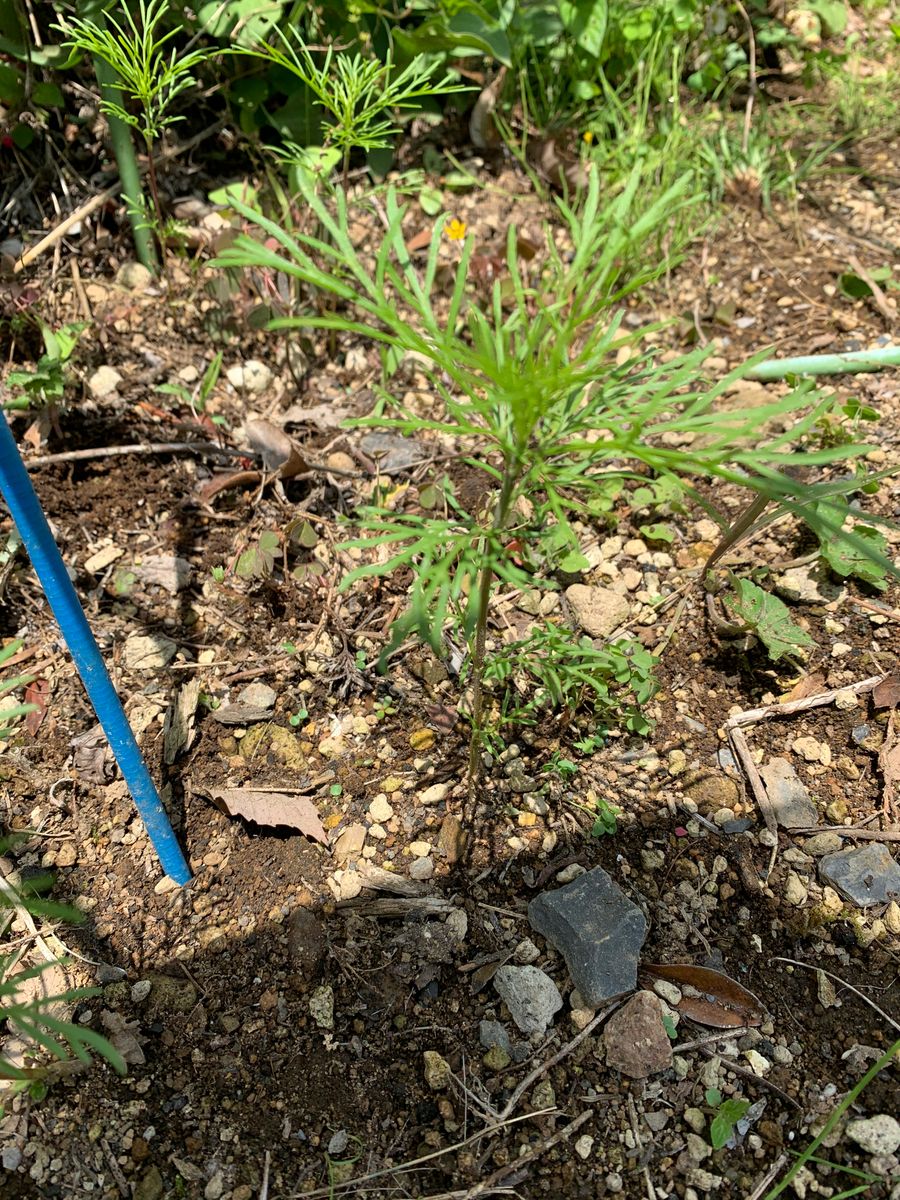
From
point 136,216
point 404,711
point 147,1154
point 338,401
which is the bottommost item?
point 147,1154

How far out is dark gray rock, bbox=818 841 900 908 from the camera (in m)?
1.76

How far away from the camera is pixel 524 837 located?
1870 mm

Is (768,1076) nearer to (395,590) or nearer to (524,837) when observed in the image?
(524,837)

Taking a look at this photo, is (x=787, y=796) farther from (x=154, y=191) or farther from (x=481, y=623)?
(x=154, y=191)

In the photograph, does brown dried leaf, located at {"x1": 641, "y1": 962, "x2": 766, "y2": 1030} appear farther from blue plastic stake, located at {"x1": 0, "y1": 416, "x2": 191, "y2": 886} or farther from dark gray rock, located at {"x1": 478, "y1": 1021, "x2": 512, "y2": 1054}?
blue plastic stake, located at {"x1": 0, "y1": 416, "x2": 191, "y2": 886}

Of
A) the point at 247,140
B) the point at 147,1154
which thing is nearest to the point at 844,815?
the point at 147,1154

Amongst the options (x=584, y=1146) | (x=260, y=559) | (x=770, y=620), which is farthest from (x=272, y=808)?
(x=770, y=620)

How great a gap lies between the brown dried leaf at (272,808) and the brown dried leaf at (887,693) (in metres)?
1.16

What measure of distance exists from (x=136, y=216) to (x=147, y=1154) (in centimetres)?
236

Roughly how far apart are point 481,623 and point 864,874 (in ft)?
2.96

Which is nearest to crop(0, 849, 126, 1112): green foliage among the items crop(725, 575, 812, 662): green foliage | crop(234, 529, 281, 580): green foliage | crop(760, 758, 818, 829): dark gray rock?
crop(234, 529, 281, 580): green foliage

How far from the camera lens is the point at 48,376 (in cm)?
224

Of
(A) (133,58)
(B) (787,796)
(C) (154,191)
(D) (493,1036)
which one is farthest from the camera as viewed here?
(C) (154,191)

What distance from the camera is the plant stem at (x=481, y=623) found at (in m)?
1.34
